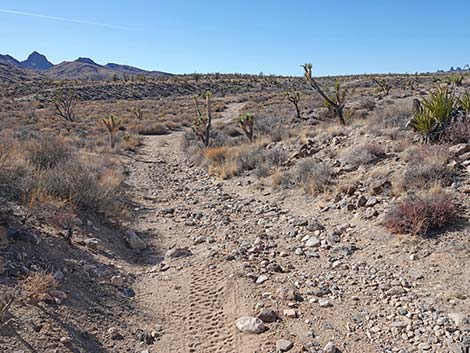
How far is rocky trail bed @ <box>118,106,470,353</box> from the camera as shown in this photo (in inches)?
174

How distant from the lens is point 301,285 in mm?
5688

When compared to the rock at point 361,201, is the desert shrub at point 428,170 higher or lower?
higher

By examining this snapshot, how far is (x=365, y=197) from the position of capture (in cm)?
782

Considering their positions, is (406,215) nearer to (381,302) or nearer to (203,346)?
(381,302)

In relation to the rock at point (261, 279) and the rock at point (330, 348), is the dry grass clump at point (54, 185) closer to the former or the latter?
the rock at point (261, 279)

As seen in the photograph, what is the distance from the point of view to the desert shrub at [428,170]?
725cm

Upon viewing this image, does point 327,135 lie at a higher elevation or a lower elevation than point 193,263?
higher

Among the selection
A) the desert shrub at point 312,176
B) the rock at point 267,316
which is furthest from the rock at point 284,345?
the desert shrub at point 312,176

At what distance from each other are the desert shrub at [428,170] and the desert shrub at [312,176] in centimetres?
186

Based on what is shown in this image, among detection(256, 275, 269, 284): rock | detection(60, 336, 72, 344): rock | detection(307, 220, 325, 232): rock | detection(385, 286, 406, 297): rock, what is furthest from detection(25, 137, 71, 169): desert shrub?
detection(385, 286, 406, 297): rock

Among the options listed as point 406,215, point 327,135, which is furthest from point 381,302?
point 327,135

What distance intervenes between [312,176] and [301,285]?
437 cm

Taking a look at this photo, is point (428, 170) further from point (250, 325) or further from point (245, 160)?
point (245, 160)

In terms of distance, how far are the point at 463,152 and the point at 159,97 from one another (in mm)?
51889
